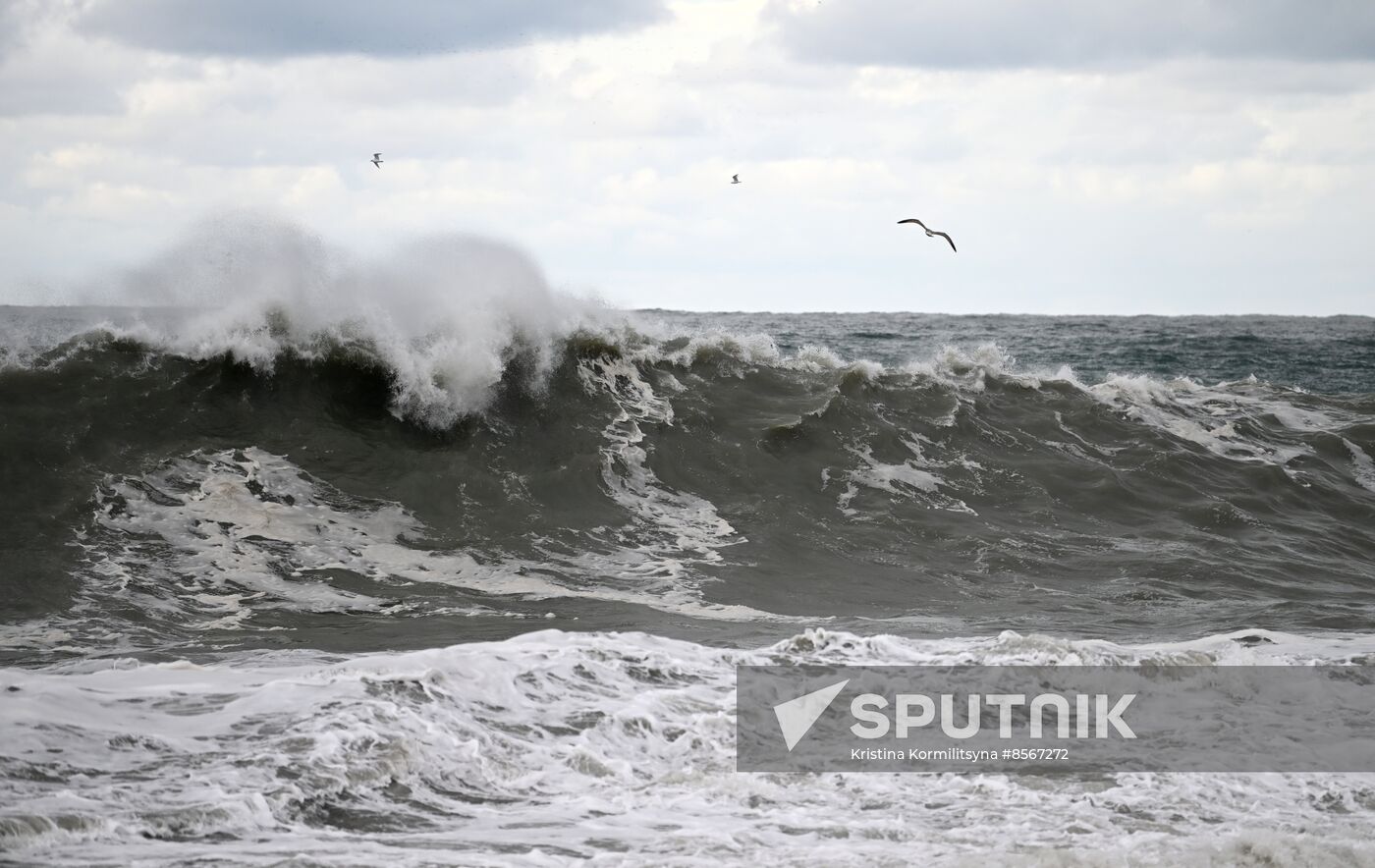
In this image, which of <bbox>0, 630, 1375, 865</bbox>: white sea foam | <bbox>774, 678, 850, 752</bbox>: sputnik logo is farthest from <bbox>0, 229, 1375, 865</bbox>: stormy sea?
<bbox>774, 678, 850, 752</bbox>: sputnik logo

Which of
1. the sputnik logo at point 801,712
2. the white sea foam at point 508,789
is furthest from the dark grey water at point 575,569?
the sputnik logo at point 801,712

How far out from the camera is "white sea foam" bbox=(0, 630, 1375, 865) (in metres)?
4.32

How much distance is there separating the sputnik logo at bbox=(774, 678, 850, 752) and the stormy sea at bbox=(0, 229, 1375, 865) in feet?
1.02

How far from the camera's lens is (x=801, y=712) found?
19.3 ft

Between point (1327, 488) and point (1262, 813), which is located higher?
point (1327, 488)

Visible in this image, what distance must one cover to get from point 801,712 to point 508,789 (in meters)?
1.67

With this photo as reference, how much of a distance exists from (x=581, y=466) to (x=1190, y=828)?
7094 millimetres

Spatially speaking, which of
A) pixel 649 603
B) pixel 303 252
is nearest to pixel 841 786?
pixel 649 603

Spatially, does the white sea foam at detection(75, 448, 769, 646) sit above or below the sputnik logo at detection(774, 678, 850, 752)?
above

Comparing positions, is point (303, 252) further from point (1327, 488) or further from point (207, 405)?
point (1327, 488)

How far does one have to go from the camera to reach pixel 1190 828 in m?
4.75

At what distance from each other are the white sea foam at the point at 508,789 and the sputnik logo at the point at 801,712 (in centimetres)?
28

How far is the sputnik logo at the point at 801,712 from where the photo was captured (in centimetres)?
567

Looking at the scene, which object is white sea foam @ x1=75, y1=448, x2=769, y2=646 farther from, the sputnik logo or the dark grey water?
the sputnik logo
